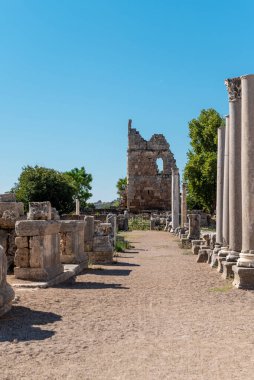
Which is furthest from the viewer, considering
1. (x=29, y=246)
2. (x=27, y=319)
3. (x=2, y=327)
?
(x=29, y=246)

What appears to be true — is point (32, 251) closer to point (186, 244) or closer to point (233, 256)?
point (233, 256)

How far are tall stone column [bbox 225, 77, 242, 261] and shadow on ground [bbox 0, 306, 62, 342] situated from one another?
19.8 feet

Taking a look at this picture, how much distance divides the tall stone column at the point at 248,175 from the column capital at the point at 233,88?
59.0 inches

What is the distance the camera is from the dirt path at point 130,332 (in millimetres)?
5273

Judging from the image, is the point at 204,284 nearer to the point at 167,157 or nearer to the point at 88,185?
the point at 167,157

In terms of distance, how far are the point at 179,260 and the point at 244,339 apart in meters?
11.9

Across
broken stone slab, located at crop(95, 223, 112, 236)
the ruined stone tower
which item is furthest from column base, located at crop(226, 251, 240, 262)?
the ruined stone tower

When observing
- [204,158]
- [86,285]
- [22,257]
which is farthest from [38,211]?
[204,158]

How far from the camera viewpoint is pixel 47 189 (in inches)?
1923

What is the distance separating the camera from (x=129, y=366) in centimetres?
538

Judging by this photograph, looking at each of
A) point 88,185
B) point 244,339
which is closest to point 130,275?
point 244,339

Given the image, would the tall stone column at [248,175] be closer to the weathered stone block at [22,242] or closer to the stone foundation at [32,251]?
the stone foundation at [32,251]

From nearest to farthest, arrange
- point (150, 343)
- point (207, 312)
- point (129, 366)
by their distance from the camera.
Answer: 1. point (129, 366)
2. point (150, 343)
3. point (207, 312)

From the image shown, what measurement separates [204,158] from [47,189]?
1526cm
